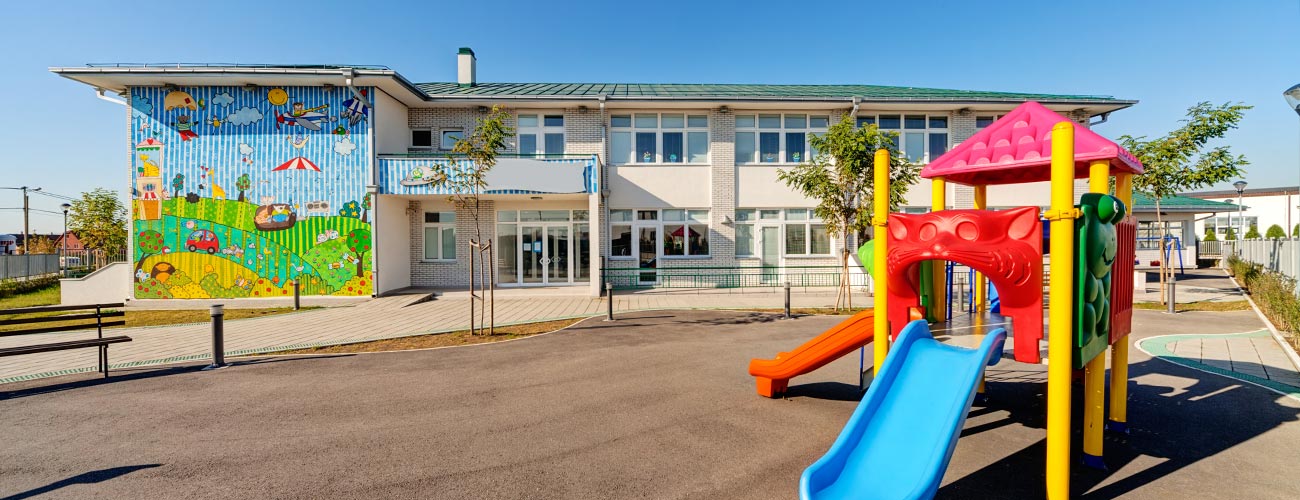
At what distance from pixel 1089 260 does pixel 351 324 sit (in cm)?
1245

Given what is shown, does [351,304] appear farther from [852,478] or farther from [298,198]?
[852,478]

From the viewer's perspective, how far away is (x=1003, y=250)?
404 centimetres

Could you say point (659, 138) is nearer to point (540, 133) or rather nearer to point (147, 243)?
point (540, 133)

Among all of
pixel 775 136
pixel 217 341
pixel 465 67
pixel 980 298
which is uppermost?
pixel 465 67

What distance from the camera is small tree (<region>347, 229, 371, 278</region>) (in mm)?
16266

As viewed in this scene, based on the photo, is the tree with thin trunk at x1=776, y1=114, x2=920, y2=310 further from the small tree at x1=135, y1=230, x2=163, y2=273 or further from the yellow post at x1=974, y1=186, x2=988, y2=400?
the small tree at x1=135, y1=230, x2=163, y2=273

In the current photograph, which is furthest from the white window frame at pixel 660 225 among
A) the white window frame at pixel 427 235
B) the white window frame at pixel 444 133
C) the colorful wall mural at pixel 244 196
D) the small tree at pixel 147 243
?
the small tree at pixel 147 243

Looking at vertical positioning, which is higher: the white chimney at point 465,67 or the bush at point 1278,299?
the white chimney at point 465,67

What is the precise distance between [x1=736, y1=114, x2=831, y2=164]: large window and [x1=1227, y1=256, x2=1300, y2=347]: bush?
1171 centimetres

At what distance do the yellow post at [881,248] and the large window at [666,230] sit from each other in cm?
1452

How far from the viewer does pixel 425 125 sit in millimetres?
19094

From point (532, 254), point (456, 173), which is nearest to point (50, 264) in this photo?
point (532, 254)

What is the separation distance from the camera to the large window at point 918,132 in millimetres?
19938

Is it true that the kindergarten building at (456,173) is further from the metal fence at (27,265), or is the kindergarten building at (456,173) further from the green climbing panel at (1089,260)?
the metal fence at (27,265)
